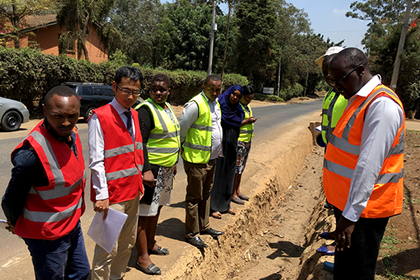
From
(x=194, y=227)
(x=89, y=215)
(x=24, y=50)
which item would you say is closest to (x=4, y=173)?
(x=89, y=215)

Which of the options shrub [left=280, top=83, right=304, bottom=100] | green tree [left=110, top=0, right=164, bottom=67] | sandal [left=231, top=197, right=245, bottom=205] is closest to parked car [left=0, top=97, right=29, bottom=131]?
sandal [left=231, top=197, right=245, bottom=205]

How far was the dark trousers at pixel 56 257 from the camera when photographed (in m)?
2.05

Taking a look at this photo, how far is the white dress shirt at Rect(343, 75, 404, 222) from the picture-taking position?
6.23ft

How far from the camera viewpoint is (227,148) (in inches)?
192

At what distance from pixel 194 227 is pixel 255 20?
37.3 metres

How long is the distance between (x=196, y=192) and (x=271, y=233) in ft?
9.92

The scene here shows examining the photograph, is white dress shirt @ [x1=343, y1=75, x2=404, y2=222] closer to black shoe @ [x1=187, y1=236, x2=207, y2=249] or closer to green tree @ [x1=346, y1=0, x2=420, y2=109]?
black shoe @ [x1=187, y1=236, x2=207, y2=249]

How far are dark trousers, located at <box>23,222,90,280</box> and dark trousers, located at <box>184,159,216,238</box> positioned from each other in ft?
5.66

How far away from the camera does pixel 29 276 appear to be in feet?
10.2

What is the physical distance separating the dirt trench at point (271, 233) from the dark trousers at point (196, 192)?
1.28ft

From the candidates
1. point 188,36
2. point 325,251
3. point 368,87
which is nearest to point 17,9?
point 188,36

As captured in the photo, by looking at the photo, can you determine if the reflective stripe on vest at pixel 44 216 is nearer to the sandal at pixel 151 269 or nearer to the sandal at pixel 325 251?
the sandal at pixel 151 269

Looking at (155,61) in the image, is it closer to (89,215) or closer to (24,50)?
(24,50)

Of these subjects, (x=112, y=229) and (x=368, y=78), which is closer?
(x=368, y=78)
